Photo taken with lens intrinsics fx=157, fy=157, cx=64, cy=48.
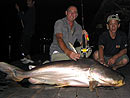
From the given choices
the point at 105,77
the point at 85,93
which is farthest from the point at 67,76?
the point at 105,77

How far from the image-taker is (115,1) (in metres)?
6.87

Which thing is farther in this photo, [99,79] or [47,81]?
[47,81]

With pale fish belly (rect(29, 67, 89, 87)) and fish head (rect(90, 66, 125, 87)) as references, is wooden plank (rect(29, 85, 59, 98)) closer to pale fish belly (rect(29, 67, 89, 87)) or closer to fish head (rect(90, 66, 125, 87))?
pale fish belly (rect(29, 67, 89, 87))

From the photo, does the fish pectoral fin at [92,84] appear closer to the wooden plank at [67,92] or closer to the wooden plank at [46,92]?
the wooden plank at [67,92]

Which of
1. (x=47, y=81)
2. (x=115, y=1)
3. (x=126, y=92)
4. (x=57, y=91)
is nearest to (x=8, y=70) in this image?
(x=47, y=81)

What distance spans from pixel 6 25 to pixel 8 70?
10568mm

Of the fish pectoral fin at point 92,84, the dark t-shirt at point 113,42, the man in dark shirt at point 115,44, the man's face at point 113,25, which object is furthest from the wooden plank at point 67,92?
the man's face at point 113,25

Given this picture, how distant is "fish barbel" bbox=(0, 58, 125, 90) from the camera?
2.36 metres

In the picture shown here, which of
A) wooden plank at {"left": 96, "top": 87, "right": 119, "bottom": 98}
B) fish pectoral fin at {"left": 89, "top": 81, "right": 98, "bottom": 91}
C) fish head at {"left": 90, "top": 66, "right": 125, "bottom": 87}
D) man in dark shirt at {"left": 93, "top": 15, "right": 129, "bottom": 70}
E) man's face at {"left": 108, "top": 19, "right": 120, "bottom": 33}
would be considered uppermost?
man's face at {"left": 108, "top": 19, "right": 120, "bottom": 33}

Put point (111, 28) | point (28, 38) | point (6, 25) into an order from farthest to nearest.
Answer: point (6, 25), point (28, 38), point (111, 28)

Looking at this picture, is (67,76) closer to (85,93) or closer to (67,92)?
(67,92)

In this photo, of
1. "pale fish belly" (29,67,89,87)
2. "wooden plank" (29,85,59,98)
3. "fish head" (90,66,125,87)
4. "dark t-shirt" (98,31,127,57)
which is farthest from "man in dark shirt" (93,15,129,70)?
"wooden plank" (29,85,59,98)

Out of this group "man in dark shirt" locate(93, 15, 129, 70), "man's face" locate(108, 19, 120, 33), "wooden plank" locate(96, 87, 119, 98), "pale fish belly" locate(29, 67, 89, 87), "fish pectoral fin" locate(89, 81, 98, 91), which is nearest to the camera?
"wooden plank" locate(96, 87, 119, 98)

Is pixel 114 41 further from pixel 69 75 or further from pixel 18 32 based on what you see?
pixel 18 32
